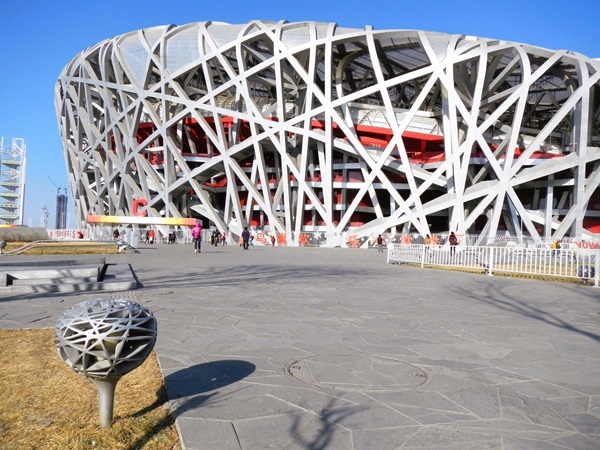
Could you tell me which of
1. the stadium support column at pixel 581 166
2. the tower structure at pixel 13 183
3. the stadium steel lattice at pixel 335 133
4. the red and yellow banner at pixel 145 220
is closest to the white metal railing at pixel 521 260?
the stadium steel lattice at pixel 335 133

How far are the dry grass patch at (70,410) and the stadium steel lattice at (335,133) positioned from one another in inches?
1290

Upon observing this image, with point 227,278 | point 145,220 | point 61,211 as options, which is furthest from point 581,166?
point 61,211

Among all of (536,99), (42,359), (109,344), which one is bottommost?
(42,359)

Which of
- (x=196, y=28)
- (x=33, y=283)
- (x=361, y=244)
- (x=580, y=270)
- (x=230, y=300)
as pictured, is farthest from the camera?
(x=196, y=28)

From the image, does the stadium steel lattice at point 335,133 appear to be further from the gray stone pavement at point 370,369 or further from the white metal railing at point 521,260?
the gray stone pavement at point 370,369

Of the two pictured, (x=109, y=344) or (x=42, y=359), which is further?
(x=42, y=359)

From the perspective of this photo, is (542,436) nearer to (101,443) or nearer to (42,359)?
(101,443)

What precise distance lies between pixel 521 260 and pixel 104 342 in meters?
15.3

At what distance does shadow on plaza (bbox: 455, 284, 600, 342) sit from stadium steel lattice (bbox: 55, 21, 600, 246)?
78.3 feet

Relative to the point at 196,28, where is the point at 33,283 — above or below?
below

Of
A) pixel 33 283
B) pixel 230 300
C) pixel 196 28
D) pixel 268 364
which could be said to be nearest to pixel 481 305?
pixel 230 300

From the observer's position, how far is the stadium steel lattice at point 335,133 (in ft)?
114

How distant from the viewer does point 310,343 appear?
17.7 ft

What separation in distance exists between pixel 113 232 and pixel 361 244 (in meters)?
22.6
